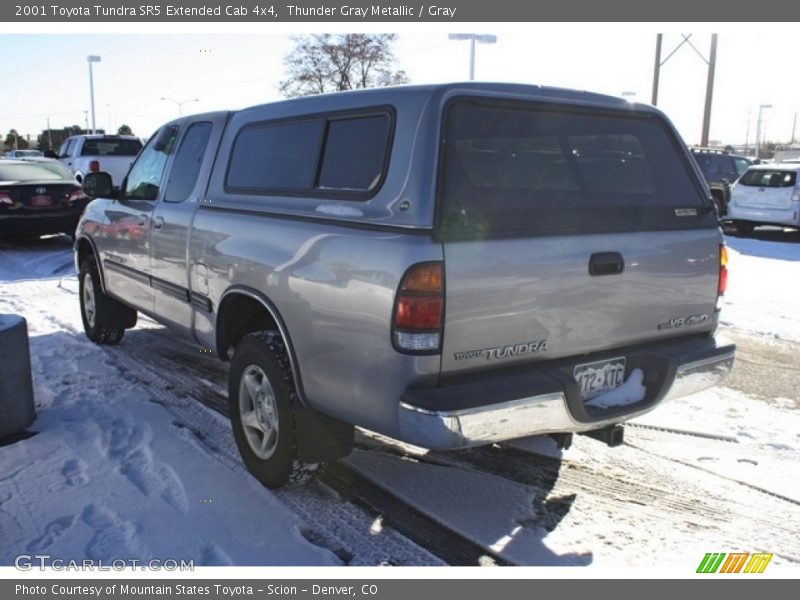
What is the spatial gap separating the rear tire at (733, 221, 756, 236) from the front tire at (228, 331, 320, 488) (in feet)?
48.0

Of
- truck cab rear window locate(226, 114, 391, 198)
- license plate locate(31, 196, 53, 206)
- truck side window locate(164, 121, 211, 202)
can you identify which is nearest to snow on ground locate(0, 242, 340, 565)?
truck side window locate(164, 121, 211, 202)

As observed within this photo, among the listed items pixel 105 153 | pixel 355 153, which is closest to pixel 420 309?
pixel 355 153

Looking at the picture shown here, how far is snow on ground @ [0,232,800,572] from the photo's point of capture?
3.21 m

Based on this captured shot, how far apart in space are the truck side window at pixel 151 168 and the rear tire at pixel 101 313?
3.54 ft

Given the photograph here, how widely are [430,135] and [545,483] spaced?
1992 mm

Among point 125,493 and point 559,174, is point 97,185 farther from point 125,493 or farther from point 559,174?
point 559,174

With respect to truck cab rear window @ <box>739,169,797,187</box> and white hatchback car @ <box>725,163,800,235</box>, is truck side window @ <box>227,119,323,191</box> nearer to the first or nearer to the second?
white hatchback car @ <box>725,163,800,235</box>

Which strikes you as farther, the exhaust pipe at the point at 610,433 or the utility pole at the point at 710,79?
the utility pole at the point at 710,79

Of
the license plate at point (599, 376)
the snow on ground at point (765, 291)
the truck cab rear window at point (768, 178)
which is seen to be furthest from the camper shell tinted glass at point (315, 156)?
the truck cab rear window at point (768, 178)

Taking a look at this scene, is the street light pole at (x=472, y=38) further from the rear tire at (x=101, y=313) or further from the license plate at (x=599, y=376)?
the license plate at (x=599, y=376)

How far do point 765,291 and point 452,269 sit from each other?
7584 mm

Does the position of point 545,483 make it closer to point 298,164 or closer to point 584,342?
point 584,342

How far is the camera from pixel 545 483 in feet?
12.7

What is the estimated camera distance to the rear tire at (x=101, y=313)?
6.38 metres
